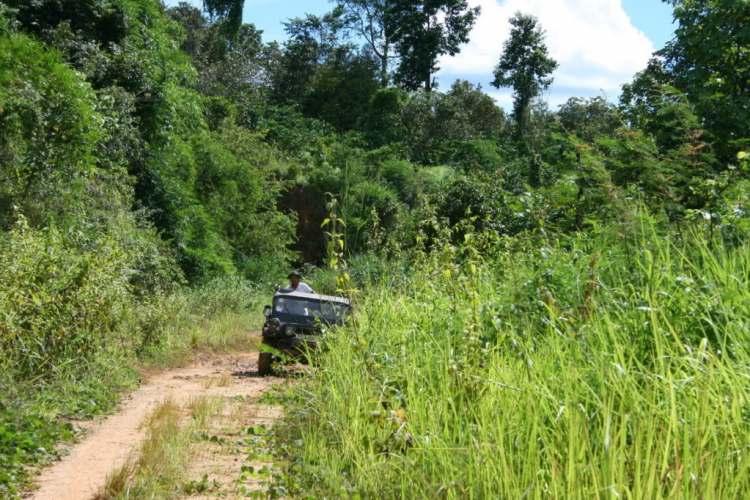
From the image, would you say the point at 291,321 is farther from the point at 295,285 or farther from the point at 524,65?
the point at 524,65

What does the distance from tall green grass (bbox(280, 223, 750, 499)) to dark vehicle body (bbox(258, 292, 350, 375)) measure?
4.54 metres

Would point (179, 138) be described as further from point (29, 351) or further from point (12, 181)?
point (29, 351)

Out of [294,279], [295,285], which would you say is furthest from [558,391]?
[295,285]

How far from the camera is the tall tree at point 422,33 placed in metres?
45.7

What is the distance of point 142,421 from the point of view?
7.97m

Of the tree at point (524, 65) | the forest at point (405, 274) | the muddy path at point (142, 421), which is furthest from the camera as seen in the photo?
the tree at point (524, 65)

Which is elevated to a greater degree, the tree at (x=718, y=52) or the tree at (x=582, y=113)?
the tree at (x=582, y=113)

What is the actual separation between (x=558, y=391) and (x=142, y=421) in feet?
18.7

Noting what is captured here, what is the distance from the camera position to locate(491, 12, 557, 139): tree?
45.3m

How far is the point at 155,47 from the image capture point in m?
20.0

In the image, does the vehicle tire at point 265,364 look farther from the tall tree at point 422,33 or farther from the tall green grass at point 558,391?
the tall tree at point 422,33

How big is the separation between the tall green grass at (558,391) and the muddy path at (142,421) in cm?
136

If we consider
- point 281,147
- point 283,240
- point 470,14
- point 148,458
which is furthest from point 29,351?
point 470,14

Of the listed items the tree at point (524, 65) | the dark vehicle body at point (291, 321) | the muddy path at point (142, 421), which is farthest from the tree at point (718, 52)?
the tree at point (524, 65)
